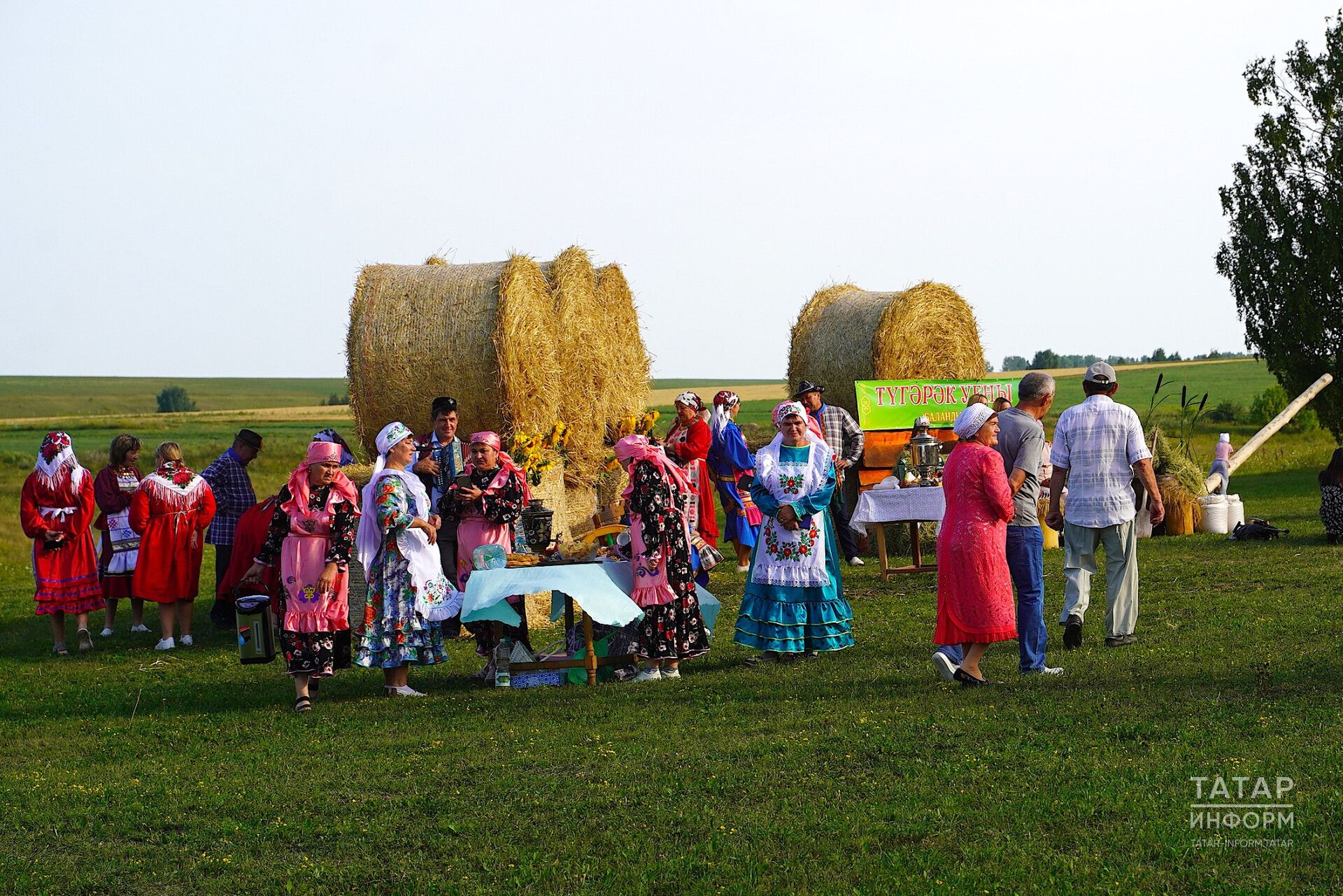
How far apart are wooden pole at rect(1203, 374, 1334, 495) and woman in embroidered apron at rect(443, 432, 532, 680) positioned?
11232mm

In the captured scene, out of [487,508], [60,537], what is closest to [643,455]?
[487,508]

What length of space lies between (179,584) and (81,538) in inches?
41.4

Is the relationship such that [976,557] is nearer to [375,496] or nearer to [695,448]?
[375,496]

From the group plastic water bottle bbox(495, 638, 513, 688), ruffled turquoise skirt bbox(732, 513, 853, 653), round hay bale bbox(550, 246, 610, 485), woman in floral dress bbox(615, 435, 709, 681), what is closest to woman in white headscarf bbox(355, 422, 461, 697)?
plastic water bottle bbox(495, 638, 513, 688)

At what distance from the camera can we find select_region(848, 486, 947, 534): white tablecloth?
13891 millimetres

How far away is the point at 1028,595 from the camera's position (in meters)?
8.62

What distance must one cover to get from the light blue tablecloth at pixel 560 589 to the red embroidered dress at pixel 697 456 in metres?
4.34

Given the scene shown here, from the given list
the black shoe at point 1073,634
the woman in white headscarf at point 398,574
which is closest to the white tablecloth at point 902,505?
the black shoe at point 1073,634

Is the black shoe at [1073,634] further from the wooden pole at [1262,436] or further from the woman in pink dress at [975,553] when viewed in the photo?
the wooden pole at [1262,436]

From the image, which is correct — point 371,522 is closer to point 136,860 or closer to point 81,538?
point 136,860

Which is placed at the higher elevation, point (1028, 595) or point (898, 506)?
point (898, 506)

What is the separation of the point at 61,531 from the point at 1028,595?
879cm

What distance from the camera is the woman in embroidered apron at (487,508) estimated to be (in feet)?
32.2

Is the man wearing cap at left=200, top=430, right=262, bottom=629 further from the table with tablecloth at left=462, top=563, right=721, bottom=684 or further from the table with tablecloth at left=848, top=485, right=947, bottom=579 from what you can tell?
the table with tablecloth at left=848, top=485, right=947, bottom=579
